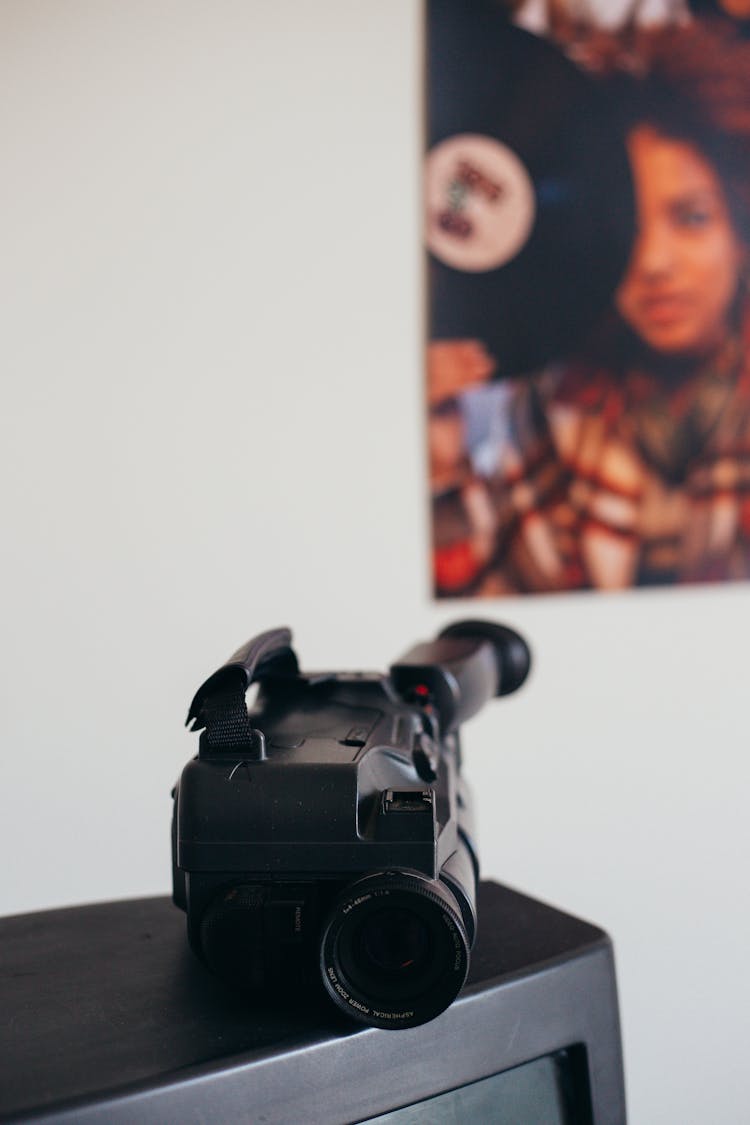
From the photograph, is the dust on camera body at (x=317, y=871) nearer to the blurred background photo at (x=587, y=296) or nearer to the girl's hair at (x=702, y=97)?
the blurred background photo at (x=587, y=296)

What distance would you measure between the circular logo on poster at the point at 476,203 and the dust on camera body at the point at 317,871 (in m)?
1.17

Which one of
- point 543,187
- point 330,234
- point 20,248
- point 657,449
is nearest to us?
point 20,248

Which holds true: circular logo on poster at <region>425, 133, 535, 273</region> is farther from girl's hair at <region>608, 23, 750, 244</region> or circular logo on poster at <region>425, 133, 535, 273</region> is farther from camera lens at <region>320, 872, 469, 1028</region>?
camera lens at <region>320, 872, 469, 1028</region>

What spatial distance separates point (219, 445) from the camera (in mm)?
1575

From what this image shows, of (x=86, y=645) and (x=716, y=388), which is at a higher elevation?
(x=716, y=388)

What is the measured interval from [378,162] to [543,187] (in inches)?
11.6

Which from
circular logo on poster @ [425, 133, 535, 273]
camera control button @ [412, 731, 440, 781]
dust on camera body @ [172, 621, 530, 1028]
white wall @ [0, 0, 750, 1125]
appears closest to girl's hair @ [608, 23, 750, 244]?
circular logo on poster @ [425, 133, 535, 273]

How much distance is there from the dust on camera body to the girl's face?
136 centimetres

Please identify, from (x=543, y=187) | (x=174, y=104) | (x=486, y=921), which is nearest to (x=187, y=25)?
(x=174, y=104)

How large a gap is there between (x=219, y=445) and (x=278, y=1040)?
3.52 feet

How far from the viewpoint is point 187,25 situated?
1522 millimetres

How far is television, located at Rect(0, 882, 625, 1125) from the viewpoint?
0.58m

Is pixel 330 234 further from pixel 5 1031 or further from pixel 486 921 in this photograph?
pixel 5 1031

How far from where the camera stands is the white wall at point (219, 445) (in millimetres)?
1469
